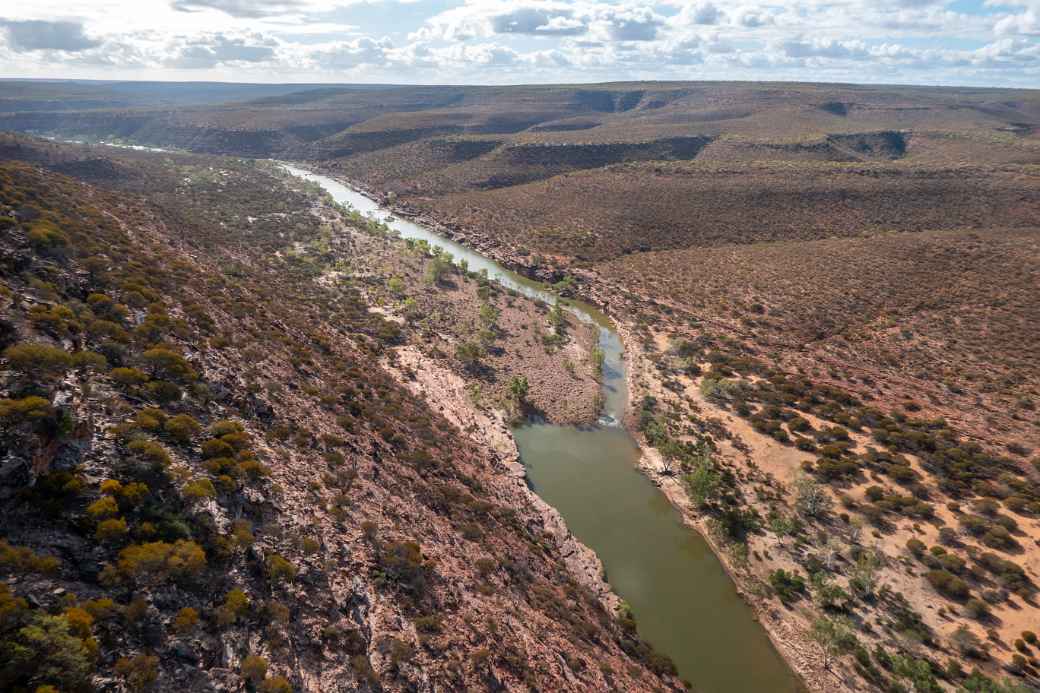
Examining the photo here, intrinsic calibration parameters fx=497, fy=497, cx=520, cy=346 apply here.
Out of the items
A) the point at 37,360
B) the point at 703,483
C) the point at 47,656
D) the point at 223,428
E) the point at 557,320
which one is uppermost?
the point at 37,360

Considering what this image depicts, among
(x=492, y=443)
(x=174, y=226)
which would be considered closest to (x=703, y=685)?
(x=492, y=443)

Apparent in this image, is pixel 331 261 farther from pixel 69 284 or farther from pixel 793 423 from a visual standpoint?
pixel 793 423

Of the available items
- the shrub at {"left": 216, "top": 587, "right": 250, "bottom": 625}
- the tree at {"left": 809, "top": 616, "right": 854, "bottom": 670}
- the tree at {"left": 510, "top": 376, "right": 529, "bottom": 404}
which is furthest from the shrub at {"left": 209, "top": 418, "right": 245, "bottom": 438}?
the tree at {"left": 809, "top": 616, "right": 854, "bottom": 670}

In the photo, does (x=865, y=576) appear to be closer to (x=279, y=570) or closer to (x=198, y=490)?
(x=279, y=570)

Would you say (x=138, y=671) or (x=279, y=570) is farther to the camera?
(x=279, y=570)

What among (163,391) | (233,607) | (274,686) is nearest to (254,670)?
(274,686)

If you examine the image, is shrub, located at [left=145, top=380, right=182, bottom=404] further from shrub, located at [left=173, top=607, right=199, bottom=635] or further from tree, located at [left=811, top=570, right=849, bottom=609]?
tree, located at [left=811, top=570, right=849, bottom=609]
